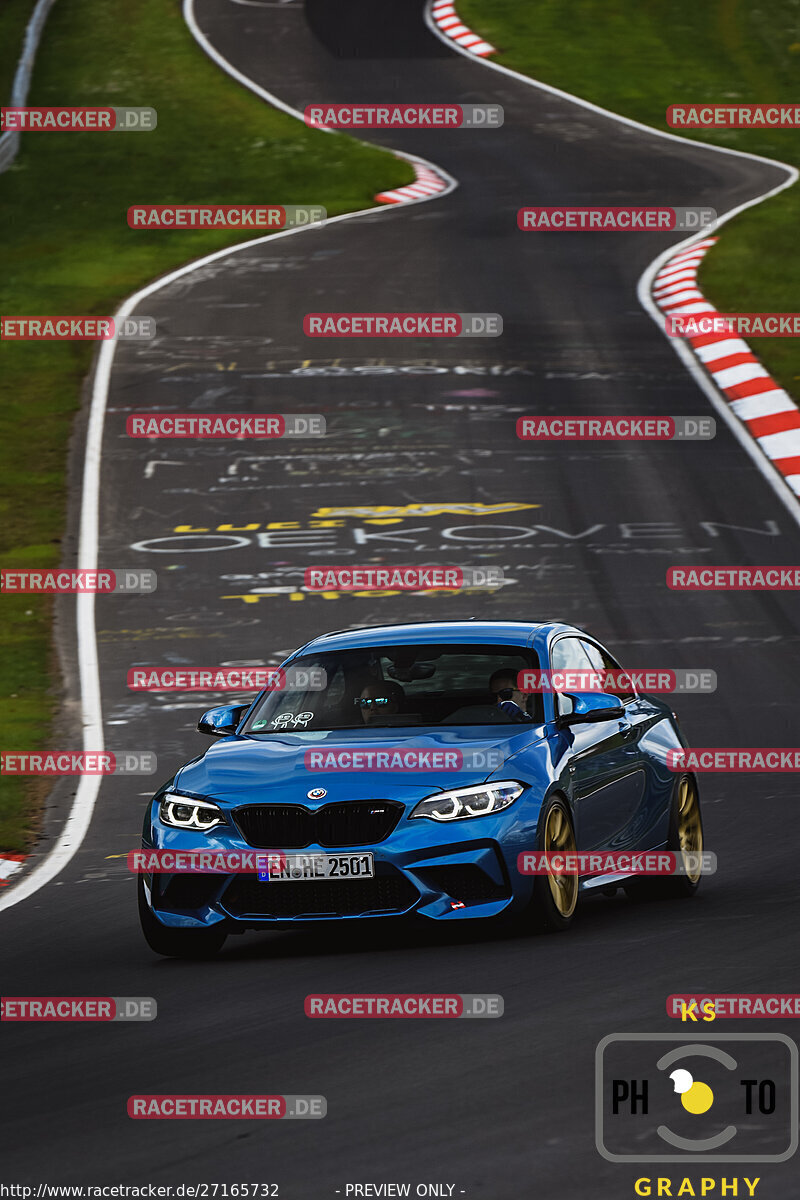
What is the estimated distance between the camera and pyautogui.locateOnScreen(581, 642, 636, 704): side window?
11164 mm

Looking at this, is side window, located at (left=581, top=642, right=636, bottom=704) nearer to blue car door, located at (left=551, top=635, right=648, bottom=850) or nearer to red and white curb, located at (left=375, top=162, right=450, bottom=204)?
blue car door, located at (left=551, top=635, right=648, bottom=850)

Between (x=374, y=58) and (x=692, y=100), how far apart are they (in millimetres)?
8068

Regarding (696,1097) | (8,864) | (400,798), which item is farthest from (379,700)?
(696,1097)

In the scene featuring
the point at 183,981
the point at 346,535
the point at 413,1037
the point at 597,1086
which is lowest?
the point at 346,535

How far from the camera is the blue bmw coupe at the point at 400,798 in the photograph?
917cm

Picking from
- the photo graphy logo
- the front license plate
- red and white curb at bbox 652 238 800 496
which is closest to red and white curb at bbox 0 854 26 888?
the front license plate

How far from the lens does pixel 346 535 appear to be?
2086 centimetres

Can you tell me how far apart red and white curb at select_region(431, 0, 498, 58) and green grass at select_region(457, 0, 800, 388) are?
0.91 feet

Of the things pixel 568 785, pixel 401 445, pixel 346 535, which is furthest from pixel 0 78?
pixel 568 785

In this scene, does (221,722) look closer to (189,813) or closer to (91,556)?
(189,813)

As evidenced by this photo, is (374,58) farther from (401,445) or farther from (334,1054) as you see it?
(334,1054)

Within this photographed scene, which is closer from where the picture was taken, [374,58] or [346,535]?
[346,535]

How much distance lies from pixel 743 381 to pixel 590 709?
15.8 metres

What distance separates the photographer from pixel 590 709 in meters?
10.0
